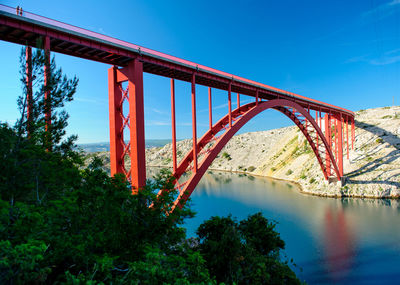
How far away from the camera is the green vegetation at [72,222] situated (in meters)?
4.21

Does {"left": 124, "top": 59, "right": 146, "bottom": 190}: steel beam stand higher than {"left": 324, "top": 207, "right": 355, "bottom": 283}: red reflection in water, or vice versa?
{"left": 124, "top": 59, "right": 146, "bottom": 190}: steel beam

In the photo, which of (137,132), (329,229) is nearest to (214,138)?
(137,132)

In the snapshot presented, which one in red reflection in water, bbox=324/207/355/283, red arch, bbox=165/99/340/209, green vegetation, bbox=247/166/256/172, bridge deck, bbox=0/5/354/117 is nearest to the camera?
bridge deck, bbox=0/5/354/117

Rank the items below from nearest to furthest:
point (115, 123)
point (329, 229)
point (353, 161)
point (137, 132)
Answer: point (137, 132)
point (115, 123)
point (329, 229)
point (353, 161)

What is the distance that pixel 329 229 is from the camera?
1995 centimetres

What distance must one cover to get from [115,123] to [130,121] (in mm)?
778

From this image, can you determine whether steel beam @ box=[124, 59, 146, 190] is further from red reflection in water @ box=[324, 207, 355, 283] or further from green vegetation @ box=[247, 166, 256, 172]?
green vegetation @ box=[247, 166, 256, 172]

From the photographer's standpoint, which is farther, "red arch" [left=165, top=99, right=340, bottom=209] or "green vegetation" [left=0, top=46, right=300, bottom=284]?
"red arch" [left=165, top=99, right=340, bottom=209]

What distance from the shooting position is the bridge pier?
9836 mm

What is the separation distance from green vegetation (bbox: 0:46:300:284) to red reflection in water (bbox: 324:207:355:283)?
29.9 feet

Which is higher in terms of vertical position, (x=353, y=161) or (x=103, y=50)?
(x=103, y=50)

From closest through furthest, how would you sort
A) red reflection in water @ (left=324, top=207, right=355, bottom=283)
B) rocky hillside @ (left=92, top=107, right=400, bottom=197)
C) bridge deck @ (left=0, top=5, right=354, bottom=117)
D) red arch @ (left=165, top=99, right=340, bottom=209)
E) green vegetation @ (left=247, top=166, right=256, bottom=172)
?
bridge deck @ (left=0, top=5, right=354, bottom=117) < red arch @ (left=165, top=99, right=340, bottom=209) < red reflection in water @ (left=324, top=207, right=355, bottom=283) < rocky hillside @ (left=92, top=107, right=400, bottom=197) < green vegetation @ (left=247, top=166, right=256, bottom=172)

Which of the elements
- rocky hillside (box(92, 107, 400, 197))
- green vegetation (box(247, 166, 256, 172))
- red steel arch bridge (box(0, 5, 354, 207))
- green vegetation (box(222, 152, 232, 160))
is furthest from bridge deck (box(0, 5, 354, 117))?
green vegetation (box(222, 152, 232, 160))

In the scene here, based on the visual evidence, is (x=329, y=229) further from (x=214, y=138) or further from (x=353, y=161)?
(x=353, y=161)
